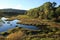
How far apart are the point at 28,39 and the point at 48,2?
228ft

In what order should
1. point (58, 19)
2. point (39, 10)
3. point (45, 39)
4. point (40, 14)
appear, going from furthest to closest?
point (39, 10) → point (40, 14) → point (58, 19) → point (45, 39)

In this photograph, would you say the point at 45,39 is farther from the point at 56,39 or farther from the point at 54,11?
the point at 54,11

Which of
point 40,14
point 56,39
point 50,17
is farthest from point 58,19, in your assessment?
point 56,39

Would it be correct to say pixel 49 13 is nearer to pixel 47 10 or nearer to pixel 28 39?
pixel 47 10

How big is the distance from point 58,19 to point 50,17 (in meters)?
5.38

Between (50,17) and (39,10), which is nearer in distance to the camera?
(50,17)

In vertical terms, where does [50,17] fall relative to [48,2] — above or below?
below

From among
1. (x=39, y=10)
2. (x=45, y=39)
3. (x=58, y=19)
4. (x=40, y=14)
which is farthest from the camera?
(x=39, y=10)

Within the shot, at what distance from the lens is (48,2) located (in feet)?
348

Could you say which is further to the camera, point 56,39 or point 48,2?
point 48,2

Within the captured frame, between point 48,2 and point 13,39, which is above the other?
point 48,2

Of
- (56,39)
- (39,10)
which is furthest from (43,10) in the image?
(56,39)

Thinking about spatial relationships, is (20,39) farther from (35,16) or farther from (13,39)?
(35,16)

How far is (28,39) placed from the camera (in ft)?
133
